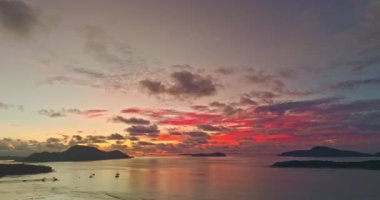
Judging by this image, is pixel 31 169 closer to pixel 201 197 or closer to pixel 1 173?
pixel 1 173

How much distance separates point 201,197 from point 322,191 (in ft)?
128

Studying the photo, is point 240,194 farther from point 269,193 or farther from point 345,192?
point 345,192

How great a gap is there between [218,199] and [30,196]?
4512 centimetres

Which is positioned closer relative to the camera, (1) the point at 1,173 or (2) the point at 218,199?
(2) the point at 218,199

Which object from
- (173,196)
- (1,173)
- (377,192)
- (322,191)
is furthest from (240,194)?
(1,173)

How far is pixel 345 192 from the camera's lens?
10669 centimetres

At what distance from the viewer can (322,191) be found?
109688mm

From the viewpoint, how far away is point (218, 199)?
3585 inches

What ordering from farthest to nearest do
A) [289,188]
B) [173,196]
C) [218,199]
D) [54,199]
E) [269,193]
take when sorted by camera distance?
[289,188], [269,193], [173,196], [218,199], [54,199]

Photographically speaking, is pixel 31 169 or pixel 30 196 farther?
pixel 31 169

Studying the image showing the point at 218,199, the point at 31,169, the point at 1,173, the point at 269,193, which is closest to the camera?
the point at 218,199

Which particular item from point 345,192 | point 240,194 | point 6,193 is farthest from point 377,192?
point 6,193

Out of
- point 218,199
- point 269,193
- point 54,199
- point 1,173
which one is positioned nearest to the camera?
point 54,199

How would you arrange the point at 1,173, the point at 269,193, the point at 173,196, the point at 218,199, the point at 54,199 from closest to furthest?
the point at 54,199
the point at 218,199
the point at 173,196
the point at 269,193
the point at 1,173
